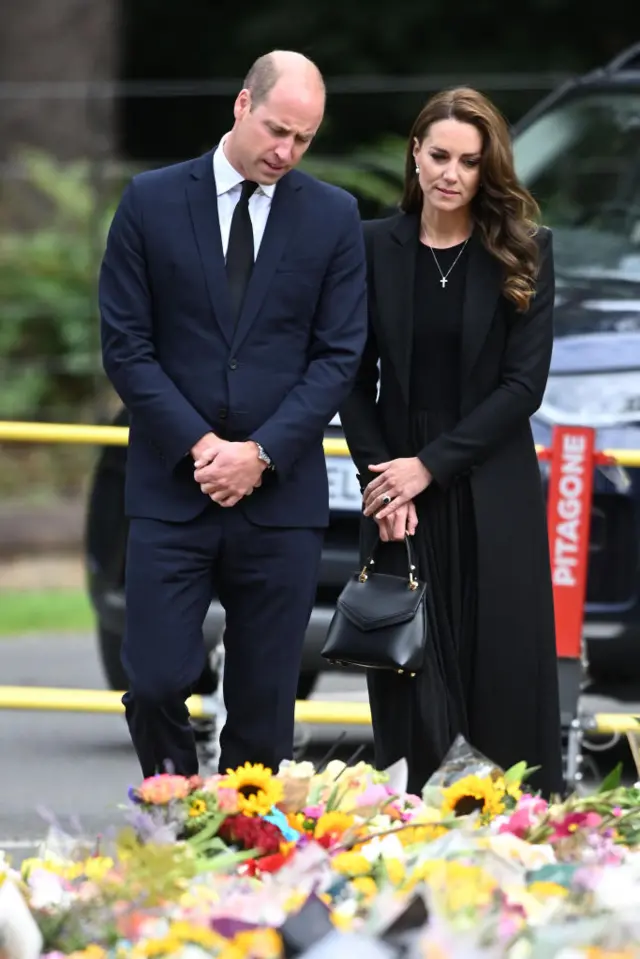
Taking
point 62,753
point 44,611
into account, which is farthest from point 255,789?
point 44,611

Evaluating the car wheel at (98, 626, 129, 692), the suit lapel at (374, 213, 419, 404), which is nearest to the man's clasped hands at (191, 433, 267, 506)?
the suit lapel at (374, 213, 419, 404)

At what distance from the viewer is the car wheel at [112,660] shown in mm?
7250

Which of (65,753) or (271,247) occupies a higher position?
(271,247)

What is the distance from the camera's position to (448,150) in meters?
4.91

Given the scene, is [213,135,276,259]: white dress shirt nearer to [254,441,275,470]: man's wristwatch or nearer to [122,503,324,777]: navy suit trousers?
[254,441,275,470]: man's wristwatch

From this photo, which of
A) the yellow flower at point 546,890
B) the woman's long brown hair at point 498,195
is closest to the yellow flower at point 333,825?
the yellow flower at point 546,890

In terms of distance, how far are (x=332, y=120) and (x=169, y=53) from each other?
679 centimetres

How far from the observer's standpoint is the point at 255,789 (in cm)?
336

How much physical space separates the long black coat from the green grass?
552cm

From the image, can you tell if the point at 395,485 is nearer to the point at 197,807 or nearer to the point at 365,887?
the point at 197,807

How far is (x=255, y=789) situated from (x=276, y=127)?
170cm

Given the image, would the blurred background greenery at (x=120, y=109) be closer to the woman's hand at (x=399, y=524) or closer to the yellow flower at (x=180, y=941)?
the woman's hand at (x=399, y=524)

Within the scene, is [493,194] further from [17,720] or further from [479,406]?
[17,720]

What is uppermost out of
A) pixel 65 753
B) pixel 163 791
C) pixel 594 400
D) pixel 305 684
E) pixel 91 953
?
pixel 594 400
